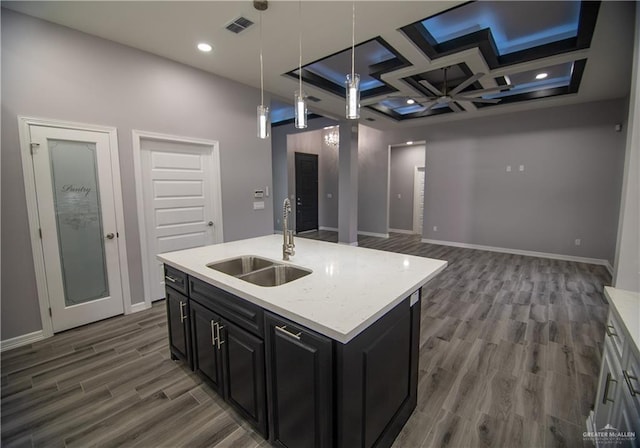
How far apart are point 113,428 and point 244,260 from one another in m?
1.29

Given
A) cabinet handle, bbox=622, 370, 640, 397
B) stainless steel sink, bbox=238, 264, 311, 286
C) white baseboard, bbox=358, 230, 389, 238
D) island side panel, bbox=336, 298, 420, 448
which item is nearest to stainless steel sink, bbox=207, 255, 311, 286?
stainless steel sink, bbox=238, 264, 311, 286

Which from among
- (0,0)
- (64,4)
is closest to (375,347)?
(64,4)

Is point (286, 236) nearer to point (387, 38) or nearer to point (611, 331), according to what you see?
point (611, 331)

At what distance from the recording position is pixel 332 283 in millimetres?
1572

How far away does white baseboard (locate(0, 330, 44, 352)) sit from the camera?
253 cm

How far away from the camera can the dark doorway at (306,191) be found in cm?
824

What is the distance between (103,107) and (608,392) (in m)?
4.44

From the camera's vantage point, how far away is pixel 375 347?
1329 millimetres

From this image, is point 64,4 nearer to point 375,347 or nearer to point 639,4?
point 375,347

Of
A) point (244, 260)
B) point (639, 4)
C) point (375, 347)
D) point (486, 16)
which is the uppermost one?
point (486, 16)

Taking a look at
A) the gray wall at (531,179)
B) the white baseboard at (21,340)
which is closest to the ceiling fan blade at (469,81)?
the gray wall at (531,179)

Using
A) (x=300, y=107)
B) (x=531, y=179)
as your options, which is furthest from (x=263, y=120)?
(x=531, y=179)

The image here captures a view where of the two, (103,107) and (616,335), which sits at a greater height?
(103,107)

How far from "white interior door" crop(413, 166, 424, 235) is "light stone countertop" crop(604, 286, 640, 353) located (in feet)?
22.7
